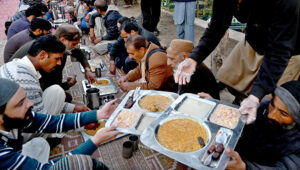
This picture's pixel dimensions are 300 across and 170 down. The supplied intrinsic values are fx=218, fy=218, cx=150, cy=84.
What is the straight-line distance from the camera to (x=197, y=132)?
178cm

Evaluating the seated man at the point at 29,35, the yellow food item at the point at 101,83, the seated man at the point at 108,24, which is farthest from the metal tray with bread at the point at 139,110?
the seated man at the point at 108,24

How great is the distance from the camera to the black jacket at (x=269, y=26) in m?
1.46

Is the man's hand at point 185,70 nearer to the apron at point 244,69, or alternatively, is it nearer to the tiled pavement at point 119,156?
the apron at point 244,69

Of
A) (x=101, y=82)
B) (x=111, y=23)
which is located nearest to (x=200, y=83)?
(x=101, y=82)

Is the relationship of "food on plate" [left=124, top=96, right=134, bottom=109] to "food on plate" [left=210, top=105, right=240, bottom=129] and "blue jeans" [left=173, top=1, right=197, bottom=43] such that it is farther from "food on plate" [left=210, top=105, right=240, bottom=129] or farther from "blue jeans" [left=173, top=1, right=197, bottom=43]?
"blue jeans" [left=173, top=1, right=197, bottom=43]

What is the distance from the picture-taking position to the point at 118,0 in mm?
12398

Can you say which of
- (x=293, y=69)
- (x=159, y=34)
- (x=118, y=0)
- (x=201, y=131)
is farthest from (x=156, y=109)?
(x=118, y=0)

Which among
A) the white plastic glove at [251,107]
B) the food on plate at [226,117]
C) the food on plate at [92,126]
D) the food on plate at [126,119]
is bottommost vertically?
the food on plate at [92,126]

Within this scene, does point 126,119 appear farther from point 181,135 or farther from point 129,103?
point 181,135

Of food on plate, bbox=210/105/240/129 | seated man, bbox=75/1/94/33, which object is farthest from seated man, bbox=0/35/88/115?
seated man, bbox=75/1/94/33

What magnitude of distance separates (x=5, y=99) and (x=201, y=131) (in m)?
1.45

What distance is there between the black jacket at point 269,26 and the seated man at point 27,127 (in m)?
1.27

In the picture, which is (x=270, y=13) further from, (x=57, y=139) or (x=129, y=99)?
(x=57, y=139)

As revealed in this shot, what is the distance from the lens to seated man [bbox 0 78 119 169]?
1437 millimetres
